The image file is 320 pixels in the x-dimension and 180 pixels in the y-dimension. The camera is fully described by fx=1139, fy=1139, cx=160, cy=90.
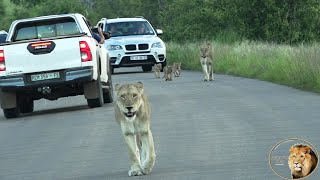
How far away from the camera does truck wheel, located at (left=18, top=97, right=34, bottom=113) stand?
71.4 ft

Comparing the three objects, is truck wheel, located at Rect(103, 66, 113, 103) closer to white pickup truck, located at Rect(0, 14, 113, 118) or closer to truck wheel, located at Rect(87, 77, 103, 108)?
truck wheel, located at Rect(87, 77, 103, 108)

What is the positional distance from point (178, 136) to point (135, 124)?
382 cm

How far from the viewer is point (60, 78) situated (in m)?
20.5

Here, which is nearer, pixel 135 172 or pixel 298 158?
pixel 298 158

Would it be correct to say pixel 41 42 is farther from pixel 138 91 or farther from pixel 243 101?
pixel 138 91

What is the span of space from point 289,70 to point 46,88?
8.58 meters

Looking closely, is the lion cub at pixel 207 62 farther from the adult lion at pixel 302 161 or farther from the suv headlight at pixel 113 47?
the adult lion at pixel 302 161

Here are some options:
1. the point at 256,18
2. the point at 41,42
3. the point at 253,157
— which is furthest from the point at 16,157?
the point at 256,18

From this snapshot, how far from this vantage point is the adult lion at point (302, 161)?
7625 millimetres

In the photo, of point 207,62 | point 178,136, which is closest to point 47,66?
point 178,136

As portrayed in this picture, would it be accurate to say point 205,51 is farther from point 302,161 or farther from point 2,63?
point 302,161

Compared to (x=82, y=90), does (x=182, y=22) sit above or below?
below

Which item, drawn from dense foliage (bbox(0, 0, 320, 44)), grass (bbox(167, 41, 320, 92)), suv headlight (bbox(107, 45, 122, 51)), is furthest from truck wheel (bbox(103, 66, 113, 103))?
dense foliage (bbox(0, 0, 320, 44))

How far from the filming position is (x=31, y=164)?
12961 millimetres
